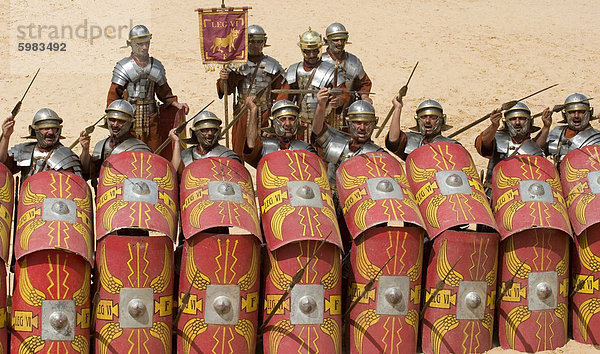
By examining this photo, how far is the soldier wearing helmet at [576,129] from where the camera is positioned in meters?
12.7

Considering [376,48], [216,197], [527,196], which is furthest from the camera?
[376,48]

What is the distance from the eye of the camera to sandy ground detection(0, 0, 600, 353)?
76.5ft

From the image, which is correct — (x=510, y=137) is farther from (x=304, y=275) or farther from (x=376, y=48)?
(x=376, y=48)

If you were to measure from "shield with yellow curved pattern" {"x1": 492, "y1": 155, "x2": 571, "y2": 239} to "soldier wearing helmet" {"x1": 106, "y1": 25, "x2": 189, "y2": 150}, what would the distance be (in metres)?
4.62

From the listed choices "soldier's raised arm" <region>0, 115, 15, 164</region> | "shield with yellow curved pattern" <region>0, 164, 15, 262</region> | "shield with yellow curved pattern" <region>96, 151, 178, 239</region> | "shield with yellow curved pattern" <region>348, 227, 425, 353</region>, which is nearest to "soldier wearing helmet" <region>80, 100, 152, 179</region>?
"shield with yellow curved pattern" <region>96, 151, 178, 239</region>

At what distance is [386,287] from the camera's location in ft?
36.1

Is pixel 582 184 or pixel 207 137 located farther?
pixel 582 184

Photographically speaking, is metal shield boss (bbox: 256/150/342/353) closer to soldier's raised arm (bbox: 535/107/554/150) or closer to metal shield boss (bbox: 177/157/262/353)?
metal shield boss (bbox: 177/157/262/353)

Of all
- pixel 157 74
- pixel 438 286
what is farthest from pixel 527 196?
pixel 157 74

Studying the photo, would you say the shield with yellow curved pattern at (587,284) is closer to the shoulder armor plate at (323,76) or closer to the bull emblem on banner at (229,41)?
the shoulder armor plate at (323,76)

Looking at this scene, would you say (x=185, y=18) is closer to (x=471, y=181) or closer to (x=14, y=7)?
(x=14, y=7)

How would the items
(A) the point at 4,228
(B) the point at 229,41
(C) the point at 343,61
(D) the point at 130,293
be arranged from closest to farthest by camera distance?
(D) the point at 130,293 < (A) the point at 4,228 < (C) the point at 343,61 < (B) the point at 229,41

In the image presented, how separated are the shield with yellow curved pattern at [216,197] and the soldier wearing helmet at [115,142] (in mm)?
767

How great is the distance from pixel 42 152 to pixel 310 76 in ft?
13.4
